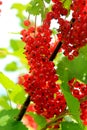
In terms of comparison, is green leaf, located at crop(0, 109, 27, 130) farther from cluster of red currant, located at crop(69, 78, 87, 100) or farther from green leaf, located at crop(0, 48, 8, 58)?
green leaf, located at crop(0, 48, 8, 58)

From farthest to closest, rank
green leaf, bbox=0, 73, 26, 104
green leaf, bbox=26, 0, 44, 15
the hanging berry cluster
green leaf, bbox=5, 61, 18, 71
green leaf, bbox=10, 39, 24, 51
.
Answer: green leaf, bbox=5, 61, 18, 71 → green leaf, bbox=10, 39, 24, 51 → green leaf, bbox=0, 73, 26, 104 → green leaf, bbox=26, 0, 44, 15 → the hanging berry cluster

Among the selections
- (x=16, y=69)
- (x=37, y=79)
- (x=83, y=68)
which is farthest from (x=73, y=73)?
(x=16, y=69)

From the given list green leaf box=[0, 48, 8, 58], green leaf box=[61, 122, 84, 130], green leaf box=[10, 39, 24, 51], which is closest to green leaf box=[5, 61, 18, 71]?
green leaf box=[10, 39, 24, 51]

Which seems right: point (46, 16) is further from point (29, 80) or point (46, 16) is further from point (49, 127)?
point (49, 127)

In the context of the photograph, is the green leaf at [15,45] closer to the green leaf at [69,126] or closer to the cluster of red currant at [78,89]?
the cluster of red currant at [78,89]

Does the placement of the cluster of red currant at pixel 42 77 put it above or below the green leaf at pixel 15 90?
below

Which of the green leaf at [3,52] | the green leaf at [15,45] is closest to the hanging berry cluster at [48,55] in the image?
the green leaf at [3,52]

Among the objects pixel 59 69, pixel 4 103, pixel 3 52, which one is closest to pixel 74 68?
pixel 59 69
